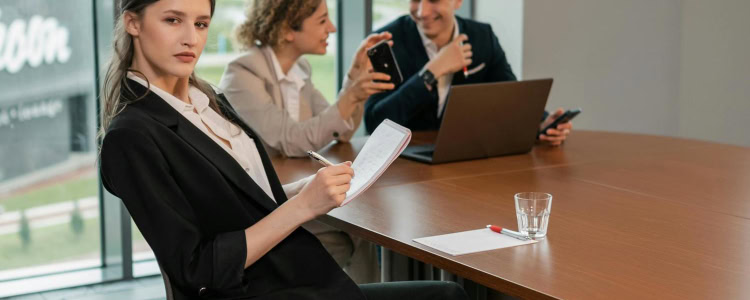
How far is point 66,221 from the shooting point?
4.04 meters

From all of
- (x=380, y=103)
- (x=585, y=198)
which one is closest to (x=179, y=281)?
(x=585, y=198)

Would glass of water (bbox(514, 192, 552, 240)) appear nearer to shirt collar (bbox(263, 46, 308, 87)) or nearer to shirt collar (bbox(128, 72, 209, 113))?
shirt collar (bbox(128, 72, 209, 113))

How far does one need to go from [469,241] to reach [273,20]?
1562 millimetres

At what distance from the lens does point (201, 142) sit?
70.4 inches

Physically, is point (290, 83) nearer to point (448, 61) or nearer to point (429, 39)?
point (448, 61)

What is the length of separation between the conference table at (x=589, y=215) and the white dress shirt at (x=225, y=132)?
0.66 ft

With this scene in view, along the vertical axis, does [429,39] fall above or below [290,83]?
above

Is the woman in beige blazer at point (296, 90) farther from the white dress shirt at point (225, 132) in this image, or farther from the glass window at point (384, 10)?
the glass window at point (384, 10)

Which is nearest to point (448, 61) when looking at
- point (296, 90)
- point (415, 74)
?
point (415, 74)

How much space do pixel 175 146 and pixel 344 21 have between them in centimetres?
301

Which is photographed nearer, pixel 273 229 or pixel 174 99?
pixel 273 229

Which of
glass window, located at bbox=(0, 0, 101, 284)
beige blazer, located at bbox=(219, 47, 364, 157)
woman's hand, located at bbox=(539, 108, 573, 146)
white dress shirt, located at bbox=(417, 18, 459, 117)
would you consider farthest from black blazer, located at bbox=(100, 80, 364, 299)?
glass window, located at bbox=(0, 0, 101, 284)

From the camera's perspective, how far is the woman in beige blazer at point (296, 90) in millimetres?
2908

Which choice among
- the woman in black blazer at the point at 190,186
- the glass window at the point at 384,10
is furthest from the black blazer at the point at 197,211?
the glass window at the point at 384,10
